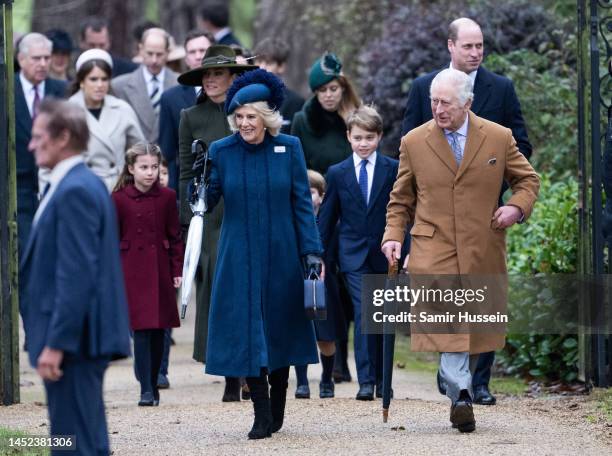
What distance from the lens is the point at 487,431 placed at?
8766mm

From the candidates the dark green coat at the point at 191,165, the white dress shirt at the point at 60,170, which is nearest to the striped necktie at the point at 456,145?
the dark green coat at the point at 191,165

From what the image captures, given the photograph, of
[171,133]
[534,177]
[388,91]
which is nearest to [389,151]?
[388,91]

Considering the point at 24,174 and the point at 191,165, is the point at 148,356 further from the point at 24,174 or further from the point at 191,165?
the point at 24,174

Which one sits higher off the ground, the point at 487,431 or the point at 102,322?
the point at 102,322

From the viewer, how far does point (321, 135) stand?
1175 cm

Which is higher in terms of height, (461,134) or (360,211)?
(461,134)

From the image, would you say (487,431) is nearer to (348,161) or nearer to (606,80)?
(348,161)

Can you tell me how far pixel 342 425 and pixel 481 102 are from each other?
2.43 meters

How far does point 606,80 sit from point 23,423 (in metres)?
4.75

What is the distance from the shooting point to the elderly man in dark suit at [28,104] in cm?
1243

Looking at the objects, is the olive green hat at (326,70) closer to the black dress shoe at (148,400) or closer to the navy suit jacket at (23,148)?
the navy suit jacket at (23,148)

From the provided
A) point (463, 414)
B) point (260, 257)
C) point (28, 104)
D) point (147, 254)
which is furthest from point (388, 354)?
point (28, 104)

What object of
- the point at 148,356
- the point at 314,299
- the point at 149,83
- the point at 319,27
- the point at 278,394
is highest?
the point at 319,27

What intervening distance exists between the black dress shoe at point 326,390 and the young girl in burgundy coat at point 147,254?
1088mm
